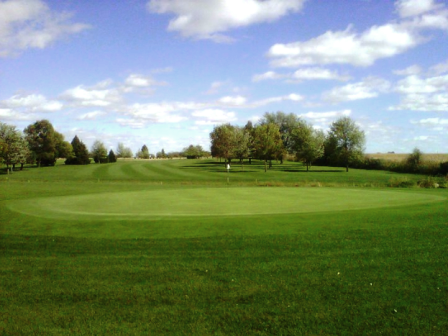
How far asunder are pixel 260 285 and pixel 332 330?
2041 millimetres

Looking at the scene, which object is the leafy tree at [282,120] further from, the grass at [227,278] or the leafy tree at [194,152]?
the grass at [227,278]

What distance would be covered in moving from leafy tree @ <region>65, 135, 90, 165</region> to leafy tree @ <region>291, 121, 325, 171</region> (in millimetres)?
56739

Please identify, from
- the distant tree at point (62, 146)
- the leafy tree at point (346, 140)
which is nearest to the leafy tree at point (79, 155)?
the distant tree at point (62, 146)

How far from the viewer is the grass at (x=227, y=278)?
612cm

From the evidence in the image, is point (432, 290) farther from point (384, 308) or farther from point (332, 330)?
point (332, 330)

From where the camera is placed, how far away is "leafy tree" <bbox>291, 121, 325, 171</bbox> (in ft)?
259


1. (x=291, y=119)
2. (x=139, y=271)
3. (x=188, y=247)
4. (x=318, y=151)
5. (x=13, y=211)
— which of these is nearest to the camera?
(x=139, y=271)

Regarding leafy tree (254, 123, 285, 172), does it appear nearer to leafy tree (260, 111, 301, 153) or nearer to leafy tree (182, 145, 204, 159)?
leafy tree (260, 111, 301, 153)

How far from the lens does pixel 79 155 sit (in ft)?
343

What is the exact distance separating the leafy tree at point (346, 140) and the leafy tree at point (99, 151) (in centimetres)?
7154

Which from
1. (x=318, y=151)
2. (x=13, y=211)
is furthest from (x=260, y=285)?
(x=318, y=151)

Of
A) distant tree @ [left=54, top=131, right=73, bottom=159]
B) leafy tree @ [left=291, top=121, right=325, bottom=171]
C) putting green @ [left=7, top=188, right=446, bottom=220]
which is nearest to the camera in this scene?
putting green @ [left=7, top=188, right=446, bottom=220]

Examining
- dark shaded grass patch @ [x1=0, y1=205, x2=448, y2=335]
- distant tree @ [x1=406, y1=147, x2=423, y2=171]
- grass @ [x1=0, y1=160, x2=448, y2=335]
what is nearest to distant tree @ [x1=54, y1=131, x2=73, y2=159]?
distant tree @ [x1=406, y1=147, x2=423, y2=171]

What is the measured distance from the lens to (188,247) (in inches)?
415
